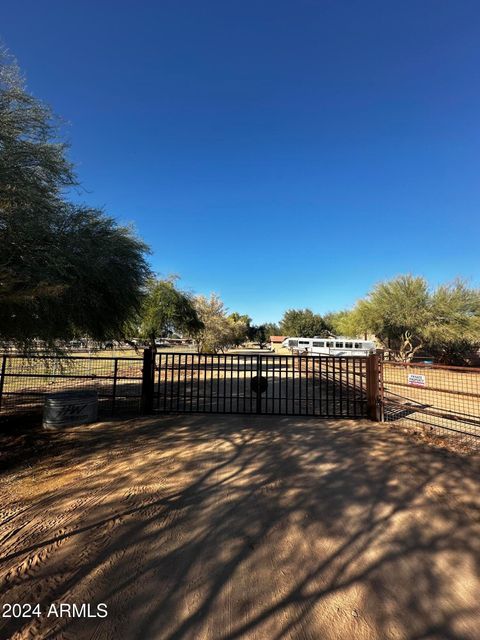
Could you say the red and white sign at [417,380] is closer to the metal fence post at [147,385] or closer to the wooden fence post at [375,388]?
the wooden fence post at [375,388]

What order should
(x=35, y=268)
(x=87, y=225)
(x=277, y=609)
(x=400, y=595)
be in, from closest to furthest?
1. (x=277, y=609)
2. (x=400, y=595)
3. (x=35, y=268)
4. (x=87, y=225)

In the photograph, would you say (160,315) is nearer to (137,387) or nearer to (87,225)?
(137,387)

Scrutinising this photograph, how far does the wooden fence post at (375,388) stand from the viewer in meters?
8.05

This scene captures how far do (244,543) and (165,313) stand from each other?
18.5m

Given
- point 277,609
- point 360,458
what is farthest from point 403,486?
point 277,609

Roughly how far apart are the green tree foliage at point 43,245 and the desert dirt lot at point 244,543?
258 centimetres

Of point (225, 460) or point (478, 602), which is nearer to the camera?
point (478, 602)

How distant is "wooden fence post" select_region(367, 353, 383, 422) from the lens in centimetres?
805

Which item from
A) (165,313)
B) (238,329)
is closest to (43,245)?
(165,313)

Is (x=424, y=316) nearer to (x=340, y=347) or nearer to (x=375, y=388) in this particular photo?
(x=340, y=347)

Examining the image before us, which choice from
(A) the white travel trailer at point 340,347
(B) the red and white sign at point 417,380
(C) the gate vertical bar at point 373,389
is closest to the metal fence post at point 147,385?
(C) the gate vertical bar at point 373,389

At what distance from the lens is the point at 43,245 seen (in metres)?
6.23

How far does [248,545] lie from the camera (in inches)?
121

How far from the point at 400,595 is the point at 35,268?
6.59m
